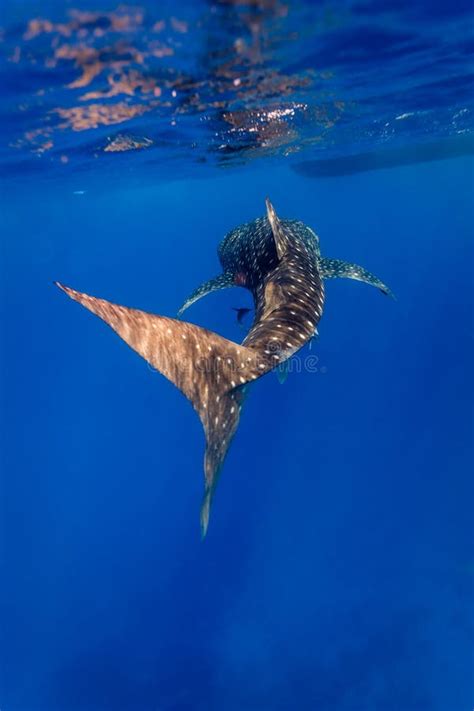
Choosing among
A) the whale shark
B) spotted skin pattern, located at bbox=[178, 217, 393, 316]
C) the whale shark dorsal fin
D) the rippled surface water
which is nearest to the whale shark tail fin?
the whale shark

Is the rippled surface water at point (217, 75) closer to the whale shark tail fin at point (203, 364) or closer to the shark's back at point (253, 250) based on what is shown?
the shark's back at point (253, 250)

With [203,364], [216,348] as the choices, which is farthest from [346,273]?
[203,364]

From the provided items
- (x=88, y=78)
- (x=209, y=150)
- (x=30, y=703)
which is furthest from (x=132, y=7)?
(x=30, y=703)

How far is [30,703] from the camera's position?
1530 cm

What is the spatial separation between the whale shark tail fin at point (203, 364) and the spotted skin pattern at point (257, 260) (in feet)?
14.0

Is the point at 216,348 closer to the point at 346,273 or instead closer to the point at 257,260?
the point at 257,260

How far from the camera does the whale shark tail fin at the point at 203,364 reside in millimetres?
4090

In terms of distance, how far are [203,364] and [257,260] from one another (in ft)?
16.5

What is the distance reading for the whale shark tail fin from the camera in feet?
13.4

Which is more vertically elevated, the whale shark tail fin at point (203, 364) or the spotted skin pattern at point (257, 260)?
the spotted skin pattern at point (257, 260)

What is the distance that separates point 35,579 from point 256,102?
21.3 metres

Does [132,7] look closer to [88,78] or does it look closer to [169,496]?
[88,78]

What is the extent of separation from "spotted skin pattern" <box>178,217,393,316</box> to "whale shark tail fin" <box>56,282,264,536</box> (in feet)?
14.0

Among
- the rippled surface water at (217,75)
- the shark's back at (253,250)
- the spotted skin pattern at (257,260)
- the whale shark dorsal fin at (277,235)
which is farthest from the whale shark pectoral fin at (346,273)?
the rippled surface water at (217,75)
